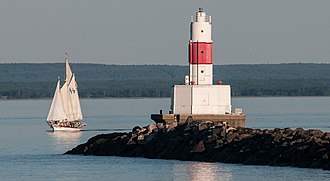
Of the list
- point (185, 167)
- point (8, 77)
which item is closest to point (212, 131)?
point (185, 167)

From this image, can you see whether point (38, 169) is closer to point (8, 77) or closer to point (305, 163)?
point (305, 163)

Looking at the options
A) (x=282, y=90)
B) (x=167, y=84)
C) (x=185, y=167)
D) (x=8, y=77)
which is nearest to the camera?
(x=185, y=167)

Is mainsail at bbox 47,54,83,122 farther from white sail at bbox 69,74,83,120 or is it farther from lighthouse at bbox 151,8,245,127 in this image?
lighthouse at bbox 151,8,245,127

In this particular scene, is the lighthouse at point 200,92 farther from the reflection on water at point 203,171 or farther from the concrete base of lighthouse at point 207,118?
the reflection on water at point 203,171

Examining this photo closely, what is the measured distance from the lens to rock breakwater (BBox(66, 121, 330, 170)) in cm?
3139

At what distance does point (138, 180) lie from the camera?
30531 mm

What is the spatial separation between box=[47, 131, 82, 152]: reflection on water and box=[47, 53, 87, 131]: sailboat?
175 centimetres

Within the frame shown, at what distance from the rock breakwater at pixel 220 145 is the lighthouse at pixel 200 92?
1.86 meters

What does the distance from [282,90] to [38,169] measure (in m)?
105

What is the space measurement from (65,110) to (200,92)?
26.1m

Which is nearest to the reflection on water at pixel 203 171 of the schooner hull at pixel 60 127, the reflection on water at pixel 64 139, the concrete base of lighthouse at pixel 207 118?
the concrete base of lighthouse at pixel 207 118

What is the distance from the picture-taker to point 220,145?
3441cm

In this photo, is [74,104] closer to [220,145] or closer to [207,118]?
[207,118]

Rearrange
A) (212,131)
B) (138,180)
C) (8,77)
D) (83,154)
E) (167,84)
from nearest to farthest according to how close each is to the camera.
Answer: (138,180) < (212,131) < (83,154) < (167,84) < (8,77)
